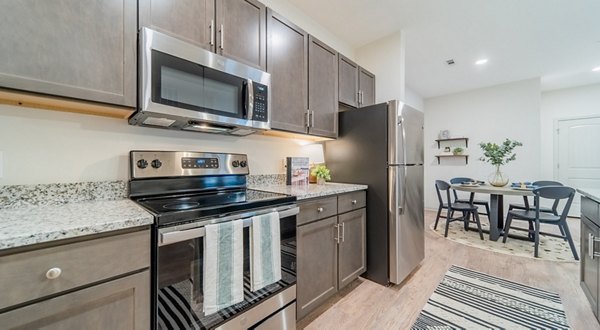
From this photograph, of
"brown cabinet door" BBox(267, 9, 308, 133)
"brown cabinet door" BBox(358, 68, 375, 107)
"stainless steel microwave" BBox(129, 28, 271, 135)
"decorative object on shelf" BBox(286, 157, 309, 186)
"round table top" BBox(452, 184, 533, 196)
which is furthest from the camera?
"round table top" BBox(452, 184, 533, 196)

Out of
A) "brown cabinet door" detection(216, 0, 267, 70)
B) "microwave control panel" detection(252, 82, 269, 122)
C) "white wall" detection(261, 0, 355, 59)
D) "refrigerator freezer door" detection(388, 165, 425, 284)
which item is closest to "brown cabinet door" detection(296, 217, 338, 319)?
"refrigerator freezer door" detection(388, 165, 425, 284)

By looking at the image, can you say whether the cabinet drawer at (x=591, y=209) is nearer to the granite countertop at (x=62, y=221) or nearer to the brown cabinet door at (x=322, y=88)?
the brown cabinet door at (x=322, y=88)

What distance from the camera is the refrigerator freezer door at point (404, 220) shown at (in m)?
2.08

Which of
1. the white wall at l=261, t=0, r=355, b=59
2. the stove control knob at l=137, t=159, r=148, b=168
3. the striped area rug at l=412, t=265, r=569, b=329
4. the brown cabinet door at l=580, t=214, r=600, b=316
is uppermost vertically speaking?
the white wall at l=261, t=0, r=355, b=59

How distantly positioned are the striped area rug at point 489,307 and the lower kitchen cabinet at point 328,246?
0.61 meters

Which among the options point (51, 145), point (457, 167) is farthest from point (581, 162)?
point (51, 145)

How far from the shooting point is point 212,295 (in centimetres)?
104

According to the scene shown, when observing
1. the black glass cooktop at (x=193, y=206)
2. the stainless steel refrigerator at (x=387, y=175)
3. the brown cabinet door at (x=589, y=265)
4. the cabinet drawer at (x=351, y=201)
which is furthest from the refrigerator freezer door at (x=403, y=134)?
the brown cabinet door at (x=589, y=265)

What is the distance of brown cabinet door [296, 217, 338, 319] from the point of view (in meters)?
1.55

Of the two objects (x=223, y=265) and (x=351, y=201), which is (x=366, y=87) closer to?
(x=351, y=201)

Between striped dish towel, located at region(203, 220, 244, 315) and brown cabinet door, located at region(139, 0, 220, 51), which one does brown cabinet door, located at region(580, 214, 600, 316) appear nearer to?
striped dish towel, located at region(203, 220, 244, 315)

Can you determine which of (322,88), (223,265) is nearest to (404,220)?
(322,88)

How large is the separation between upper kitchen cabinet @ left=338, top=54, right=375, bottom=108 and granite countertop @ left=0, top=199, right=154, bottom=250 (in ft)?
6.84

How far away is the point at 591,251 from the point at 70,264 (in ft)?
9.65
